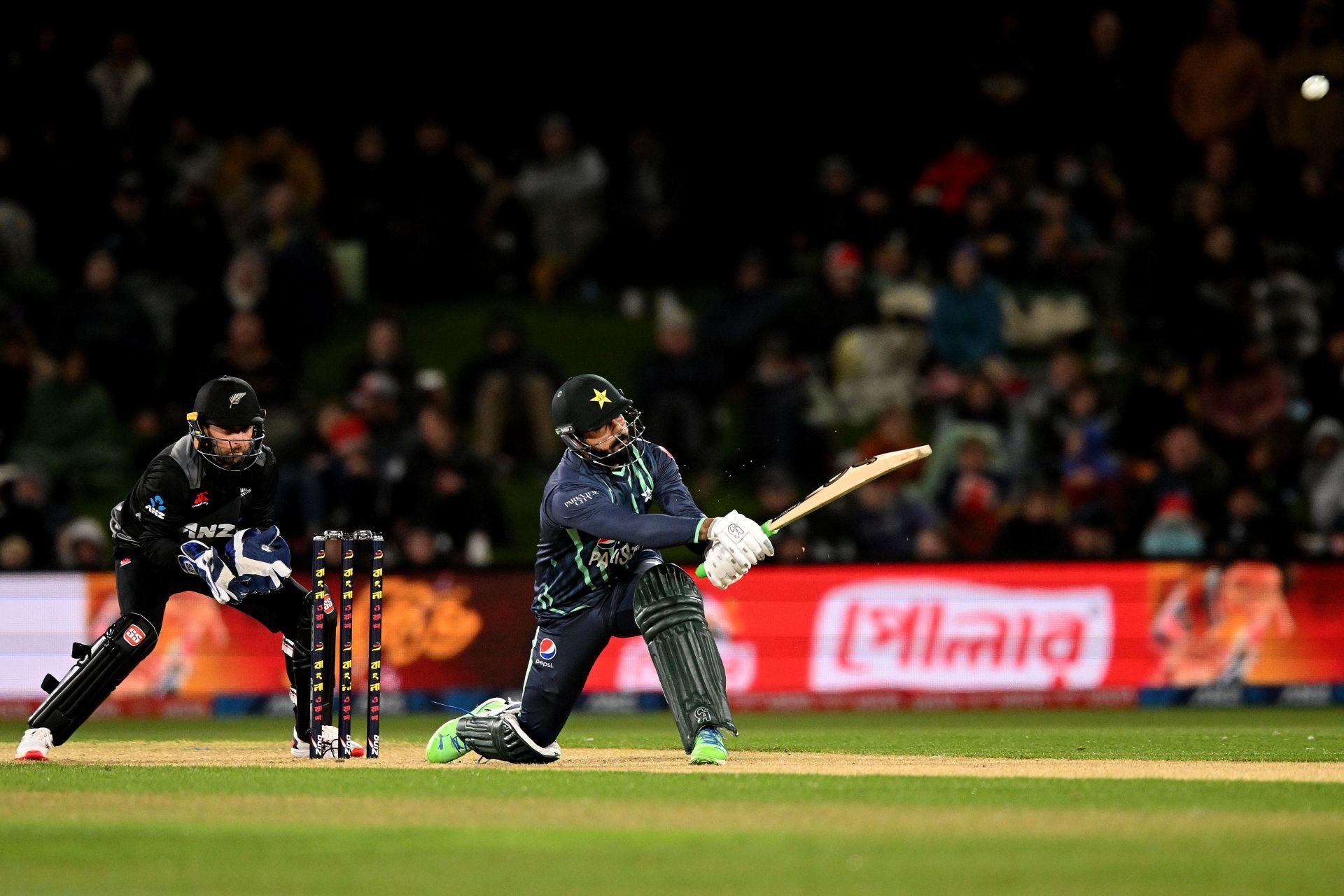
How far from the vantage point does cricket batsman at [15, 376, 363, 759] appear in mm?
9922

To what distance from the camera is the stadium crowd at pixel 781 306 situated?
1720 centimetres

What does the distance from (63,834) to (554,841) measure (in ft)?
6.15

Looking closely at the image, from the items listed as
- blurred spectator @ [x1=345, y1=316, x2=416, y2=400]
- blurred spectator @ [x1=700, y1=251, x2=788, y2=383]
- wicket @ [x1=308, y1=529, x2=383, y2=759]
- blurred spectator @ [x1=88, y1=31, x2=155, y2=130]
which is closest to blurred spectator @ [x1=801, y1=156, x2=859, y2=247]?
blurred spectator @ [x1=700, y1=251, x2=788, y2=383]

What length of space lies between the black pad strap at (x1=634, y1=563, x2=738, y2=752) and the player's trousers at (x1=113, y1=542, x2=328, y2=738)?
67.3 inches

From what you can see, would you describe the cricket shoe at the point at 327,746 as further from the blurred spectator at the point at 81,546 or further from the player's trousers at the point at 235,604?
the blurred spectator at the point at 81,546

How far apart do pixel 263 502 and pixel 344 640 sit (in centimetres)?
93

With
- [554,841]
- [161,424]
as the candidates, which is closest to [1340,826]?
[554,841]

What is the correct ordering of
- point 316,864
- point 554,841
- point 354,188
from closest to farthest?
1. point 316,864
2. point 554,841
3. point 354,188

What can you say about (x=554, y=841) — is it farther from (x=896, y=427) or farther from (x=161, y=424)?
(x=161, y=424)

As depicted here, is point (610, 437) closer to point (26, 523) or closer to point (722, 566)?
point (722, 566)

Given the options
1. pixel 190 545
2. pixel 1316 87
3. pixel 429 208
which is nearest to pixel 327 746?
pixel 190 545

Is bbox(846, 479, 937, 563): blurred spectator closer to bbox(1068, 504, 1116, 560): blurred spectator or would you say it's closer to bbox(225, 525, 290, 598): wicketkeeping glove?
bbox(1068, 504, 1116, 560): blurred spectator

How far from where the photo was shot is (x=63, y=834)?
24.9 ft

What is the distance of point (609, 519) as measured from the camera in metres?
9.33
